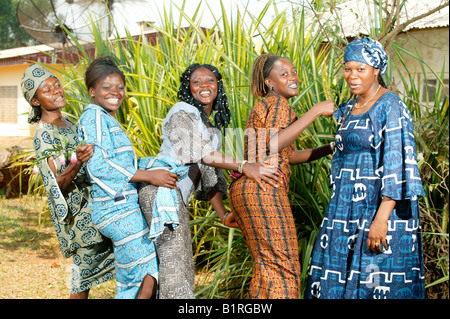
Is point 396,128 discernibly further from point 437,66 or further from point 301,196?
point 437,66

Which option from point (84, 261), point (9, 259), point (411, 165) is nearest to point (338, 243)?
point (411, 165)

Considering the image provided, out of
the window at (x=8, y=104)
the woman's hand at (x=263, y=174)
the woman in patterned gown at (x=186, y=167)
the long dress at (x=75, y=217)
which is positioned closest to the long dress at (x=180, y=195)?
the woman in patterned gown at (x=186, y=167)

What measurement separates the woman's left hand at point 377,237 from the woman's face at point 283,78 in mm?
895

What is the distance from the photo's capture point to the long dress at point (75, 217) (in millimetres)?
2916

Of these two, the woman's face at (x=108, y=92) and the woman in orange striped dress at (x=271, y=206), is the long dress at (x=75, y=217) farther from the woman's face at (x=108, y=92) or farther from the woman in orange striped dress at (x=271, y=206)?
the woman in orange striped dress at (x=271, y=206)

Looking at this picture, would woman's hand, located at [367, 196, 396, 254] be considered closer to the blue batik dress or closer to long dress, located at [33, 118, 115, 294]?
the blue batik dress

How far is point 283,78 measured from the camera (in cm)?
286

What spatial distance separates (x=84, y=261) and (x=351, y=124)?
1831 mm

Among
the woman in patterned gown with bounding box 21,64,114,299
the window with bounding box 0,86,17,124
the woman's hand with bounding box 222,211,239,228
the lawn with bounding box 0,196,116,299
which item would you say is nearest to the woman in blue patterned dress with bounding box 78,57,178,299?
the woman in patterned gown with bounding box 21,64,114,299

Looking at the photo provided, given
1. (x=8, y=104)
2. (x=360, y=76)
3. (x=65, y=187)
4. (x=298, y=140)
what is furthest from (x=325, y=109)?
(x=8, y=104)

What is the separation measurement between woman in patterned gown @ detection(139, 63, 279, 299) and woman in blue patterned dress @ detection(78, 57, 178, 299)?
0.06m

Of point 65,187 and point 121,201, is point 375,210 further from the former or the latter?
point 65,187

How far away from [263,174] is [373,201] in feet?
1.94
